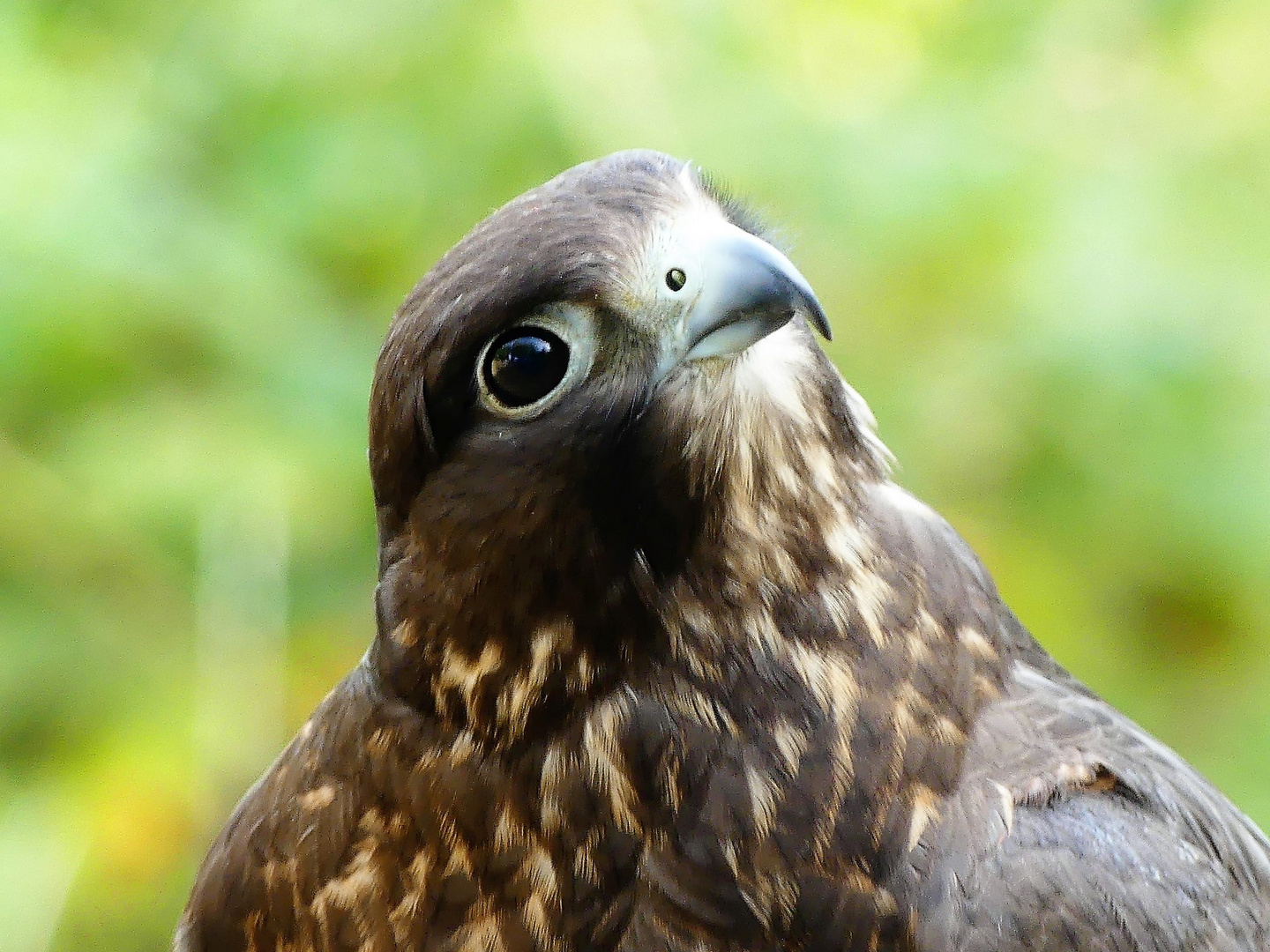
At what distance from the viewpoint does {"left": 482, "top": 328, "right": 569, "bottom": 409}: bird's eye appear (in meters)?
1.68

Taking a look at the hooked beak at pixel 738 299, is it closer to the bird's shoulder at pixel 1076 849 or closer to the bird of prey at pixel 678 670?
the bird of prey at pixel 678 670

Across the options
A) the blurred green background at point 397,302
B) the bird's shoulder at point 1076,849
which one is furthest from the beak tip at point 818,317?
the blurred green background at point 397,302

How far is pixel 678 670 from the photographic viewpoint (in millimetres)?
1794

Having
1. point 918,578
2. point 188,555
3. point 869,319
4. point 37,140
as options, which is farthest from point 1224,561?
point 37,140

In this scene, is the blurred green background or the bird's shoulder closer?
the bird's shoulder

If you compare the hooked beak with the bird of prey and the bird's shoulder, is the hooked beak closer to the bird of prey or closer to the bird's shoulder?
the bird of prey

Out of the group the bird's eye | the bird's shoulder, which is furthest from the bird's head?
the bird's shoulder

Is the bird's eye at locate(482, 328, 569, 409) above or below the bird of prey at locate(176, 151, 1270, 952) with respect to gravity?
above

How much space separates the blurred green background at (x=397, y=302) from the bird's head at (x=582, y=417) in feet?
3.57

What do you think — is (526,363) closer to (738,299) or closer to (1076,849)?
(738,299)

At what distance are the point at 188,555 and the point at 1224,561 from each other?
2.21 metres

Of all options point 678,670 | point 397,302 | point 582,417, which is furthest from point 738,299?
point 397,302

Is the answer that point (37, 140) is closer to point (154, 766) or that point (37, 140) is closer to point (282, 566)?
point (282, 566)

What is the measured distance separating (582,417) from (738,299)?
0.75ft
